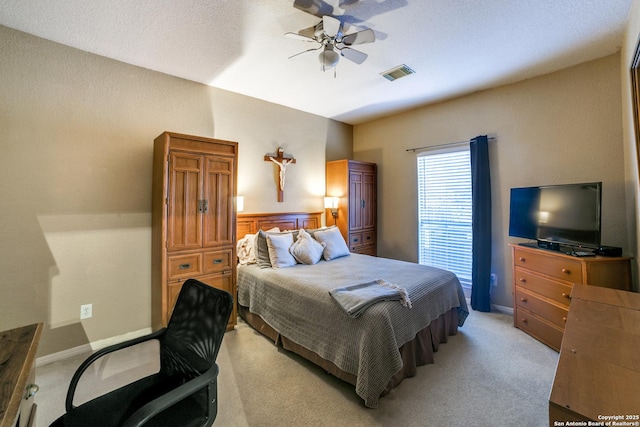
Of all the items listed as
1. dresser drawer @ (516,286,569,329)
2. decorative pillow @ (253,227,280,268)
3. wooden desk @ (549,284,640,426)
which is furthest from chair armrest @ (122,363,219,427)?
dresser drawer @ (516,286,569,329)

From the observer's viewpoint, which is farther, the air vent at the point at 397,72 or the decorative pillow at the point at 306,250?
the decorative pillow at the point at 306,250

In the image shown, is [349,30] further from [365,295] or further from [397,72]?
[365,295]

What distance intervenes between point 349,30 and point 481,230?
2.90 metres

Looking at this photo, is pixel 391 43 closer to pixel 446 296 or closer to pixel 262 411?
pixel 446 296

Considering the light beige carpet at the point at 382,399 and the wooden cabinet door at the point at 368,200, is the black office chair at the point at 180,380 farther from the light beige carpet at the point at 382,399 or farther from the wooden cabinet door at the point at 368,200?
the wooden cabinet door at the point at 368,200

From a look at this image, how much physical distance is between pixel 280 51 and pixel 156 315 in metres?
3.05

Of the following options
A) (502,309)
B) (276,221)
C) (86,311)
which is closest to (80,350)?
(86,311)

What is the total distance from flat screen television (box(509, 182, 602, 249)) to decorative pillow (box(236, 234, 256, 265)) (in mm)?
3152

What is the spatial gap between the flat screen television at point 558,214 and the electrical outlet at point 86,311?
15.3 feet

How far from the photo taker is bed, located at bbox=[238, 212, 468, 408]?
193 cm

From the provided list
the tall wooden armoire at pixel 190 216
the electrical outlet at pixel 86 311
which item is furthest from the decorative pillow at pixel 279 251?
the electrical outlet at pixel 86 311

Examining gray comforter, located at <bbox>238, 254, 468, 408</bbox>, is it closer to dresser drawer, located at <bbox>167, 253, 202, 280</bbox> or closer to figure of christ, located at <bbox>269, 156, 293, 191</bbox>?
dresser drawer, located at <bbox>167, 253, 202, 280</bbox>

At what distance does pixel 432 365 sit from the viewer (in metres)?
2.39

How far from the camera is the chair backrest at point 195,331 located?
130 centimetres
